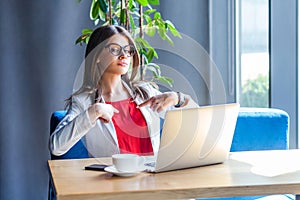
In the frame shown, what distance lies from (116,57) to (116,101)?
0.21m

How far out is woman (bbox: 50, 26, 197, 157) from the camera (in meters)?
1.97

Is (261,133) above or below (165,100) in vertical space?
below

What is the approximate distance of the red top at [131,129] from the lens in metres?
2.01

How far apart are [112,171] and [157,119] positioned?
27.9 inches

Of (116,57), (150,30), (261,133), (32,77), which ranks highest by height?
(150,30)

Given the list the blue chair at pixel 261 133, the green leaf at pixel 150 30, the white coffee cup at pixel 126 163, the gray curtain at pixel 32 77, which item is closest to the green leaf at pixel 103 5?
the green leaf at pixel 150 30

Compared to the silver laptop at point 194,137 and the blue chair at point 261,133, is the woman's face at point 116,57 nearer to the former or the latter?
the silver laptop at point 194,137

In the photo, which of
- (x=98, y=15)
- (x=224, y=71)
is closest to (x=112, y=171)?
(x=98, y=15)

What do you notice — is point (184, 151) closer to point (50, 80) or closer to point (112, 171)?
point (112, 171)

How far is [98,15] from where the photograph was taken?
9.01 feet

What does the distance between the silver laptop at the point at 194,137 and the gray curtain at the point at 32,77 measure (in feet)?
5.44

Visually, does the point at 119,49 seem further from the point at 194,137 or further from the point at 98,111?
the point at 194,137

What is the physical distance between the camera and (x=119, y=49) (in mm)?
1992

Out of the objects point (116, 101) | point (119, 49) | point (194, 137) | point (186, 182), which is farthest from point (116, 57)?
point (186, 182)
